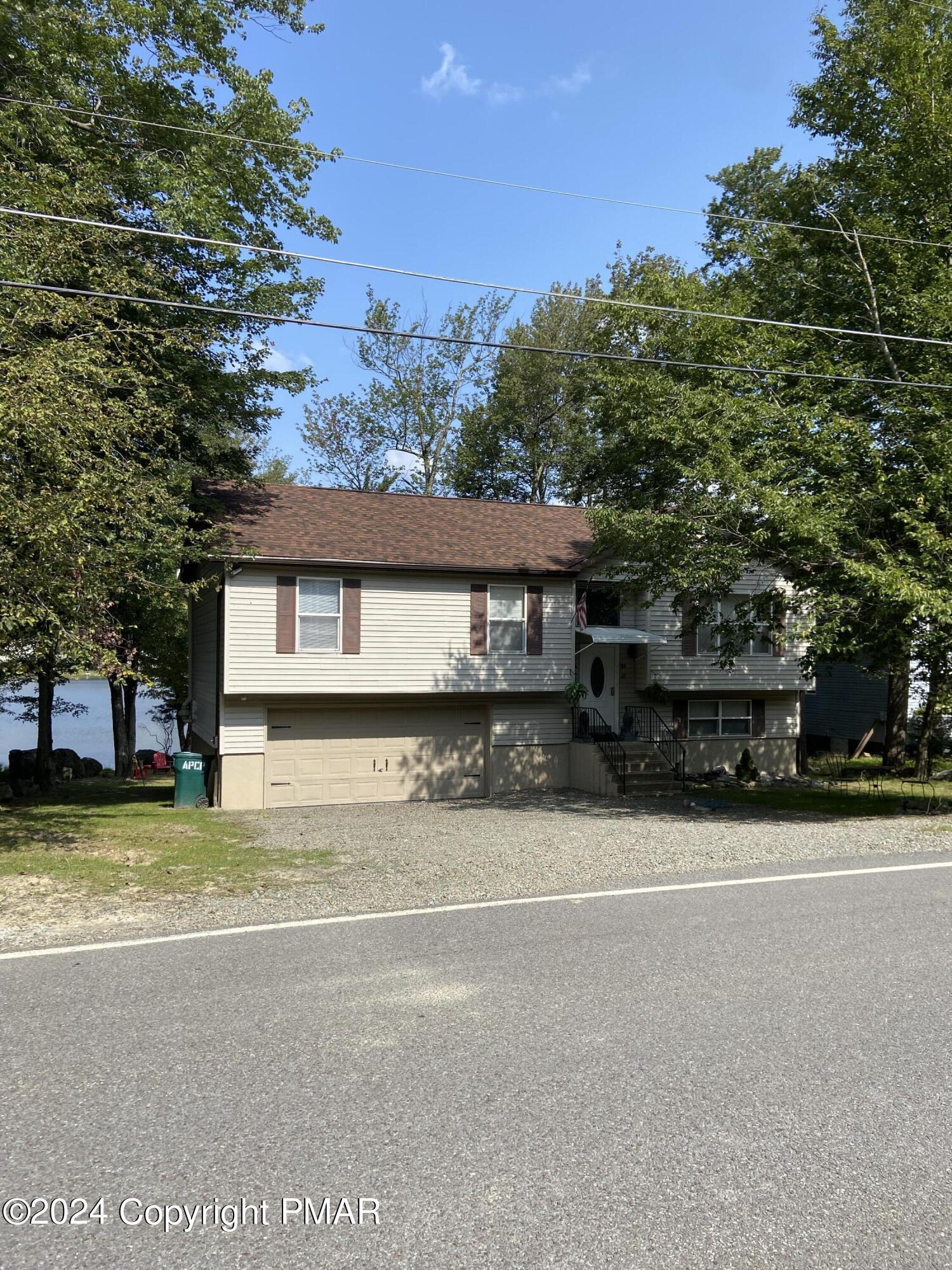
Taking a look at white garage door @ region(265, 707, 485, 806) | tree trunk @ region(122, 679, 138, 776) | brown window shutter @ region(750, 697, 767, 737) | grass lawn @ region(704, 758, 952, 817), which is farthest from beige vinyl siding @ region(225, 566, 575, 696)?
tree trunk @ region(122, 679, 138, 776)

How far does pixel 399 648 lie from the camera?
18.8 meters

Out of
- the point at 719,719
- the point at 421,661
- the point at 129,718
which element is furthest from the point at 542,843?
the point at 129,718

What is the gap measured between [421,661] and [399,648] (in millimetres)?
586

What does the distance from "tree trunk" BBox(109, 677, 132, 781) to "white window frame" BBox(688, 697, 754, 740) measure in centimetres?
1950

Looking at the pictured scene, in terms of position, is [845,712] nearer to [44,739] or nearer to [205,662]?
[205,662]

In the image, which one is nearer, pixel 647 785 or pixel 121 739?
pixel 647 785

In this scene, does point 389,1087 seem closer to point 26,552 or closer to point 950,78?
point 26,552

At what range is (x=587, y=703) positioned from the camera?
70.8 ft

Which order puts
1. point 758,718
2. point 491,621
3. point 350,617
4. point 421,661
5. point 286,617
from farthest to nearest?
point 758,718, point 491,621, point 421,661, point 350,617, point 286,617

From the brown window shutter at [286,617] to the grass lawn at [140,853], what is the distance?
348 cm

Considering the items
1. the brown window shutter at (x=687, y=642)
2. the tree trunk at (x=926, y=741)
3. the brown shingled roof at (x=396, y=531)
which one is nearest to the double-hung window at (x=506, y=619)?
the brown shingled roof at (x=396, y=531)

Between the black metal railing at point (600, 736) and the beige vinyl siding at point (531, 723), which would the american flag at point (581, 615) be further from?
the black metal railing at point (600, 736)

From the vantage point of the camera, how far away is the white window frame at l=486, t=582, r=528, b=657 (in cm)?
1972

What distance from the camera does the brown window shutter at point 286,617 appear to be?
17703 millimetres
